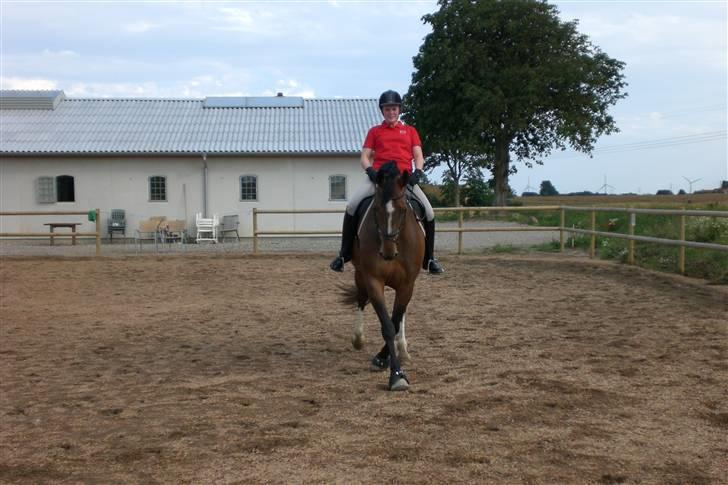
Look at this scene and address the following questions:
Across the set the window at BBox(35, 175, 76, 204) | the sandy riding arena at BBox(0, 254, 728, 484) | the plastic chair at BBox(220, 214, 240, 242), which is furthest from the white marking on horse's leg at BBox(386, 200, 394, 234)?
the window at BBox(35, 175, 76, 204)

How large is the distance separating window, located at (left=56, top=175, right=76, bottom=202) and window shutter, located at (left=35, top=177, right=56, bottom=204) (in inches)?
6.5

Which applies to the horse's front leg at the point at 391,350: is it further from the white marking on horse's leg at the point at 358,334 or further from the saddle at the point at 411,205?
the white marking on horse's leg at the point at 358,334

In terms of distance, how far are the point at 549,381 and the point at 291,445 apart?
7.85ft

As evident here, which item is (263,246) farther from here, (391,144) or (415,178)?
(415,178)

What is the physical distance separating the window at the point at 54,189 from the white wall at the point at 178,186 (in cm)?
17

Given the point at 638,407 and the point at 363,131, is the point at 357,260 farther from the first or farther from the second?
the point at 363,131

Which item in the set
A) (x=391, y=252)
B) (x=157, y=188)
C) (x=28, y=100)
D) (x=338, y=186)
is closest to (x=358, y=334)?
(x=391, y=252)

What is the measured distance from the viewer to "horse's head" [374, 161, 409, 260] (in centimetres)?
Result: 573

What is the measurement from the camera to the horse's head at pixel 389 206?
573 cm

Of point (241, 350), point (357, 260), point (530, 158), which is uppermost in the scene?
point (530, 158)

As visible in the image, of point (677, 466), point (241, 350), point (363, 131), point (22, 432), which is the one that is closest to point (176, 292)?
point (241, 350)

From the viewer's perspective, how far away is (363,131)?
26.4m

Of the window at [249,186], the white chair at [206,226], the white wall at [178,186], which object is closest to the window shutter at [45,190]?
the white wall at [178,186]

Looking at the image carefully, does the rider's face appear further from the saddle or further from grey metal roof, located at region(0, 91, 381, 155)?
grey metal roof, located at region(0, 91, 381, 155)
